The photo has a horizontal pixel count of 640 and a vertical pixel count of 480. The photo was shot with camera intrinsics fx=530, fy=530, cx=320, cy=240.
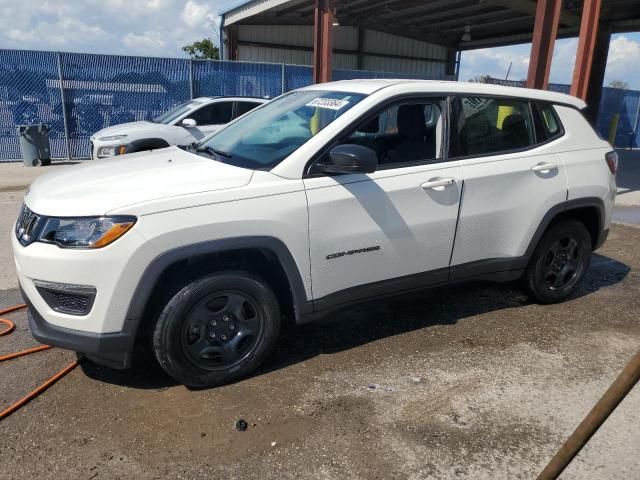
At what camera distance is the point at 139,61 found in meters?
13.8

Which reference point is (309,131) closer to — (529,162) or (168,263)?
(168,263)

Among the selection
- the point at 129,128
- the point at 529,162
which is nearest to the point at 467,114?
the point at 529,162

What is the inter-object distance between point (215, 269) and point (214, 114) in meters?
7.64

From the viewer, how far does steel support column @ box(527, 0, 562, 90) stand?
361 inches

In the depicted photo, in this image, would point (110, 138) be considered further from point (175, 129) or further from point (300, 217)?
point (300, 217)

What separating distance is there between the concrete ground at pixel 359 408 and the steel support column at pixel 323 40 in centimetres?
1046

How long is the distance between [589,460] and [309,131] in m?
2.38

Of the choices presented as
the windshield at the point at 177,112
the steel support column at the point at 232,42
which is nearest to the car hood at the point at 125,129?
the windshield at the point at 177,112

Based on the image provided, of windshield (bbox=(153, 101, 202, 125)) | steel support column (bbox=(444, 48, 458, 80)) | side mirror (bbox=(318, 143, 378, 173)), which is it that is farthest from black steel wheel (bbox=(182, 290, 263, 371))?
steel support column (bbox=(444, 48, 458, 80))

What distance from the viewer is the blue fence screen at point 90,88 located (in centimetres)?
1279

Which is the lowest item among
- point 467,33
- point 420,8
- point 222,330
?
point 222,330

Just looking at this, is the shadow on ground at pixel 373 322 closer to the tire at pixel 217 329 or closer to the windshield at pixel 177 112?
the tire at pixel 217 329

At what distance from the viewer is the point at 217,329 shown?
3.09 metres

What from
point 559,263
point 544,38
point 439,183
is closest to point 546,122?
point 559,263
